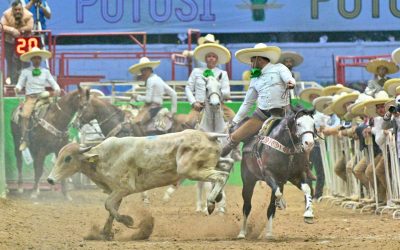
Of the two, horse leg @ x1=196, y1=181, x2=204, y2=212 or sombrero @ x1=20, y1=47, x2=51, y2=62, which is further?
sombrero @ x1=20, y1=47, x2=51, y2=62

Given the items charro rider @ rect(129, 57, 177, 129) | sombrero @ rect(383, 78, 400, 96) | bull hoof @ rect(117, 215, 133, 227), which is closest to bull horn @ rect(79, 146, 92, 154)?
bull hoof @ rect(117, 215, 133, 227)

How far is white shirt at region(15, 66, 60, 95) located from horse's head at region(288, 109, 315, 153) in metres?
9.29

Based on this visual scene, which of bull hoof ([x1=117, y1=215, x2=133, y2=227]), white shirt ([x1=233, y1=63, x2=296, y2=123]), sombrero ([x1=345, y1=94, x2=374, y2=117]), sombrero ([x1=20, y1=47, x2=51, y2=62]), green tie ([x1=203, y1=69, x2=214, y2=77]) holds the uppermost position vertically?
sombrero ([x1=20, y1=47, x2=51, y2=62])

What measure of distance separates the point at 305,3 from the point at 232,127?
42.5ft

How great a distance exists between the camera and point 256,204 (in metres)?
17.2

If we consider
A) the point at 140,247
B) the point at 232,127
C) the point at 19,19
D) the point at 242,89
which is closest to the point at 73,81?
the point at 19,19

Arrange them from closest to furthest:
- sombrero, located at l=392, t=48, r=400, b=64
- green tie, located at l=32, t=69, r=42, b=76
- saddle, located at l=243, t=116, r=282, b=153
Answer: saddle, located at l=243, t=116, r=282, b=153 → sombrero, located at l=392, t=48, r=400, b=64 → green tie, located at l=32, t=69, r=42, b=76

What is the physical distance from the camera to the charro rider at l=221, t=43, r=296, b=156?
14.6 m

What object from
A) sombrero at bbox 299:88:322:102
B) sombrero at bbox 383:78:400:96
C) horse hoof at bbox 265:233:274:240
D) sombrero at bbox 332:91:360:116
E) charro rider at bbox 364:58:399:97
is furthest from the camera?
sombrero at bbox 299:88:322:102

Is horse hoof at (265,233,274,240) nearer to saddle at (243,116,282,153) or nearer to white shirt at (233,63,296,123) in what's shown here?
saddle at (243,116,282,153)

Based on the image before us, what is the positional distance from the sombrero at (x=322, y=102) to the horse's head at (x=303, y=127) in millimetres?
7136

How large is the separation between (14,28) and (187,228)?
1015 cm

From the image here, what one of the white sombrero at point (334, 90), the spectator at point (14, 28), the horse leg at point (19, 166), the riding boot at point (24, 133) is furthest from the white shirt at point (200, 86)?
the spectator at point (14, 28)

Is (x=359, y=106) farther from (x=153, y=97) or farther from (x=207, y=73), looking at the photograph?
(x=153, y=97)
